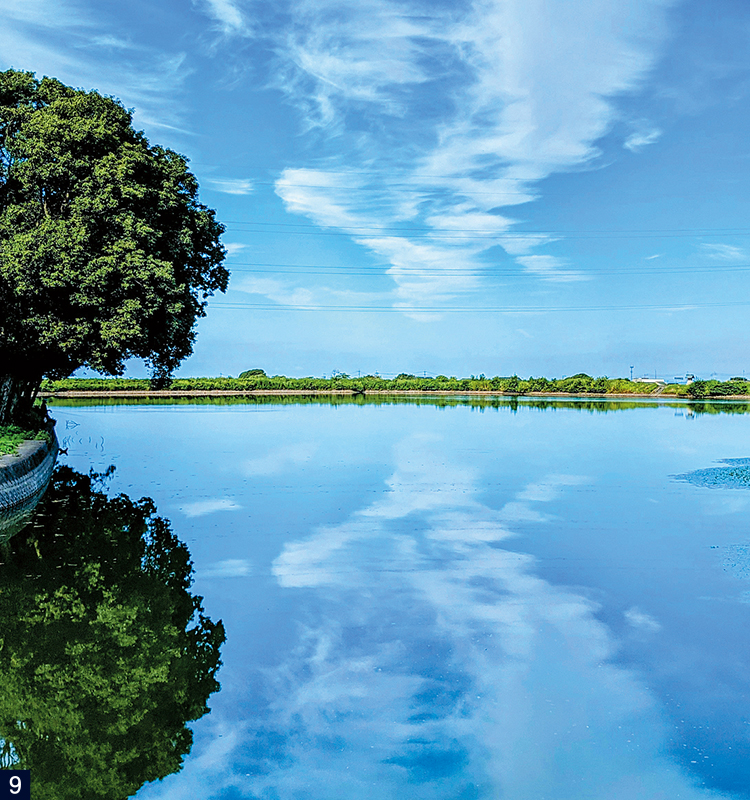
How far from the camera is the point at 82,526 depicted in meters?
12.1

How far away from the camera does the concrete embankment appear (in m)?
12.7

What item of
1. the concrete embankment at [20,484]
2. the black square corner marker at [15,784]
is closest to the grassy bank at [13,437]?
the concrete embankment at [20,484]

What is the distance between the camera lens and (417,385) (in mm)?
84812

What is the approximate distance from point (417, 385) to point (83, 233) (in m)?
69.8

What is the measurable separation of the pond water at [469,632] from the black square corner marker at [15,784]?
29.9 inches

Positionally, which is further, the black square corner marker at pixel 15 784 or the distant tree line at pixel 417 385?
the distant tree line at pixel 417 385

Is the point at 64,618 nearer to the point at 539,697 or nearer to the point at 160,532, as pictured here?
the point at 160,532

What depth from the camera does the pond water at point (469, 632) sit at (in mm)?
4746

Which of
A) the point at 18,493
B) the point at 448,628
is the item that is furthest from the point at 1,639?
the point at 18,493

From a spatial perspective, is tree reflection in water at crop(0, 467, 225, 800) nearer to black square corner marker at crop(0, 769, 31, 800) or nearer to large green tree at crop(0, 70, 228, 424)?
black square corner marker at crop(0, 769, 31, 800)

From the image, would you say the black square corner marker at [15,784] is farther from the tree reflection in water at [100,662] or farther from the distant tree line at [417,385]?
the distant tree line at [417,385]

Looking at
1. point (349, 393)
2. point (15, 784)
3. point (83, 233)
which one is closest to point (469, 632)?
point (15, 784)

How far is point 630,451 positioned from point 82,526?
1694 cm

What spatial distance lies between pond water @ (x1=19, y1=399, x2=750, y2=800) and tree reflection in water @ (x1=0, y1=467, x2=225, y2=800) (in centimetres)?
30
